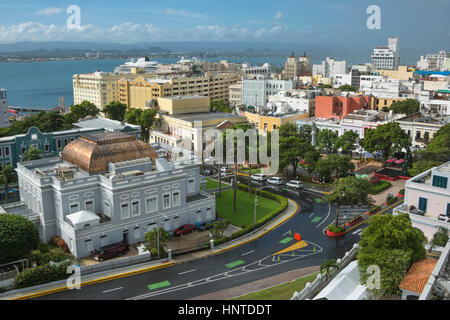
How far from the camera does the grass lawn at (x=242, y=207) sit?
47.8 meters

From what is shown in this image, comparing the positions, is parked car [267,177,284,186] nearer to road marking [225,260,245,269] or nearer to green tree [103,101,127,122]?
road marking [225,260,245,269]

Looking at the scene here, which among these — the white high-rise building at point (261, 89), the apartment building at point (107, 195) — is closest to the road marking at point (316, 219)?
the apartment building at point (107, 195)

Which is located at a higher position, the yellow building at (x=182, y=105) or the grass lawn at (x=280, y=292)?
the yellow building at (x=182, y=105)

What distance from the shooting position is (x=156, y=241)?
37.8 meters

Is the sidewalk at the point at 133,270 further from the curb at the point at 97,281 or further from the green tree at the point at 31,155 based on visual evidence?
the green tree at the point at 31,155

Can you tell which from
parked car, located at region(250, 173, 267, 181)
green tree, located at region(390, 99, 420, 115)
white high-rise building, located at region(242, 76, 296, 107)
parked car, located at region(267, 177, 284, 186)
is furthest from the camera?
white high-rise building, located at region(242, 76, 296, 107)

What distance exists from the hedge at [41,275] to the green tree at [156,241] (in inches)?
278

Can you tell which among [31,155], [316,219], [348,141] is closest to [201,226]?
[316,219]

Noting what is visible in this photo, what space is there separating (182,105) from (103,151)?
47547mm

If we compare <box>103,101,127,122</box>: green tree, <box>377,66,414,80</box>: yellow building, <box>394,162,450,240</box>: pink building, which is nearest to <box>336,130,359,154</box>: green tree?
<box>394,162,450,240</box>: pink building

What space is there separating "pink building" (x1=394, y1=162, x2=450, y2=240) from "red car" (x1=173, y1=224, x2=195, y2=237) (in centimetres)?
1989

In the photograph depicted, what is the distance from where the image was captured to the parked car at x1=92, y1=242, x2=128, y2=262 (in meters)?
37.8

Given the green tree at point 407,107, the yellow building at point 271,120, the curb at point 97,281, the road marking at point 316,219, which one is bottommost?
the curb at point 97,281

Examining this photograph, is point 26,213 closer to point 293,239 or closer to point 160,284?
point 160,284
